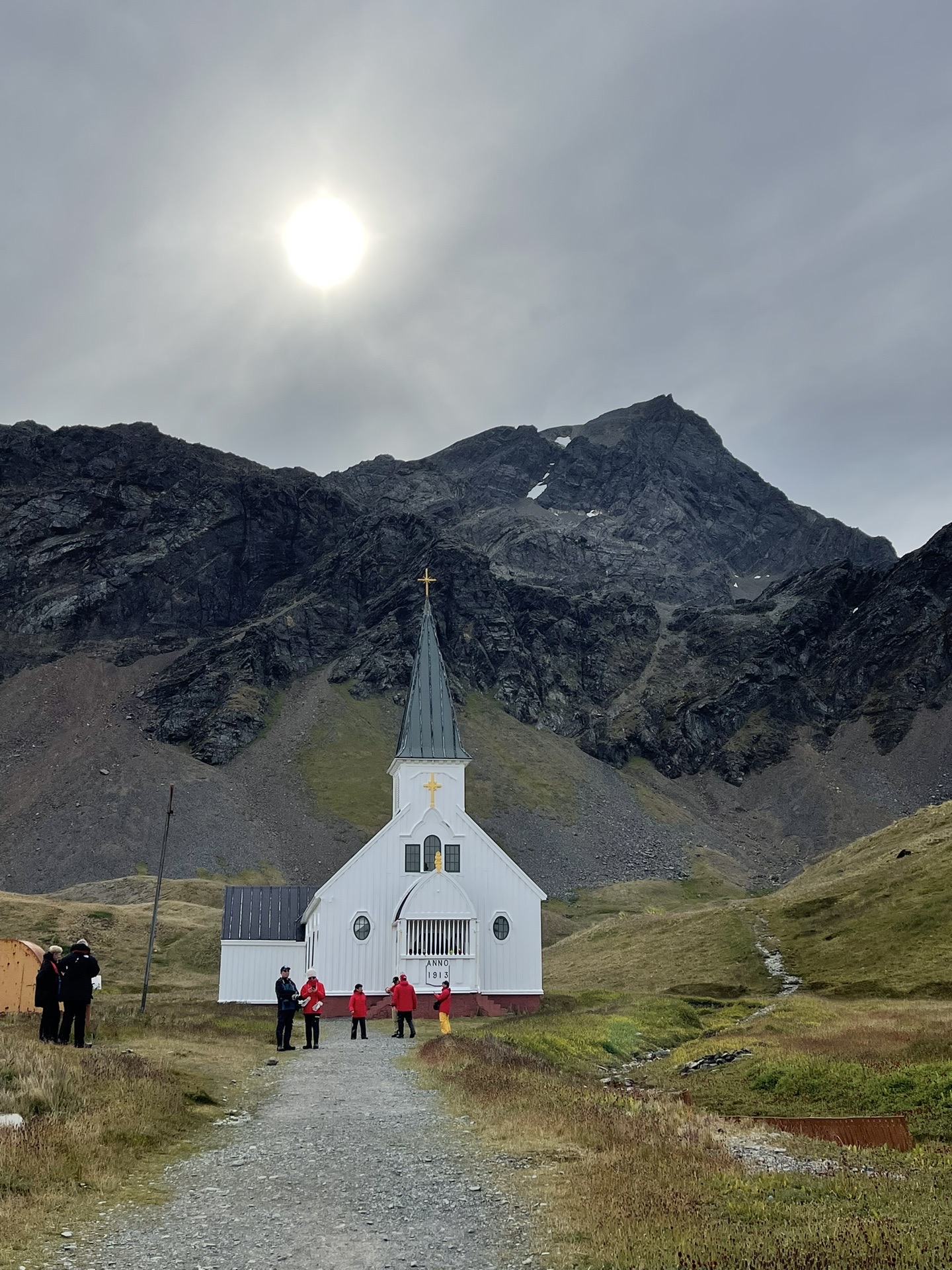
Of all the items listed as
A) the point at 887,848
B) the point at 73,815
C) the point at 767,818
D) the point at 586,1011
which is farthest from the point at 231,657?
the point at 586,1011

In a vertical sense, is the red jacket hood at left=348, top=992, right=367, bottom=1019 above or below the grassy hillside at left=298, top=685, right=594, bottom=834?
below

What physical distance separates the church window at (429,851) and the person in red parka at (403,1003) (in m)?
15.0

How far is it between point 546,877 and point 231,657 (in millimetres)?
80250

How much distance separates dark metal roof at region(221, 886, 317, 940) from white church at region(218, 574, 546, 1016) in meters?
0.07

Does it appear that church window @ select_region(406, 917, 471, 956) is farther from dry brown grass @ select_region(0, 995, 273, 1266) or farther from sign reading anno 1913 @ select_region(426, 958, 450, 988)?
dry brown grass @ select_region(0, 995, 273, 1266)

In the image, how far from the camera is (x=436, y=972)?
4319 cm

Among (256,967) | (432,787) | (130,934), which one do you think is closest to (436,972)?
(432,787)

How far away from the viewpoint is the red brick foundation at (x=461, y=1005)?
42.4 m

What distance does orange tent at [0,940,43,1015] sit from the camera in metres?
33.1

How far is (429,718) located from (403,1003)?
22.8m

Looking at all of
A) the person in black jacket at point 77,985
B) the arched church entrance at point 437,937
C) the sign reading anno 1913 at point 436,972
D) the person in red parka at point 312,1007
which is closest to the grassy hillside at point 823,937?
the arched church entrance at point 437,937

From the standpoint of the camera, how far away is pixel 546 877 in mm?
137750

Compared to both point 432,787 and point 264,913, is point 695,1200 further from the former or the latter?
point 264,913

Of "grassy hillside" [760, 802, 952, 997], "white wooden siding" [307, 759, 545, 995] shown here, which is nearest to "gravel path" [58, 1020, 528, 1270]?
"white wooden siding" [307, 759, 545, 995]
